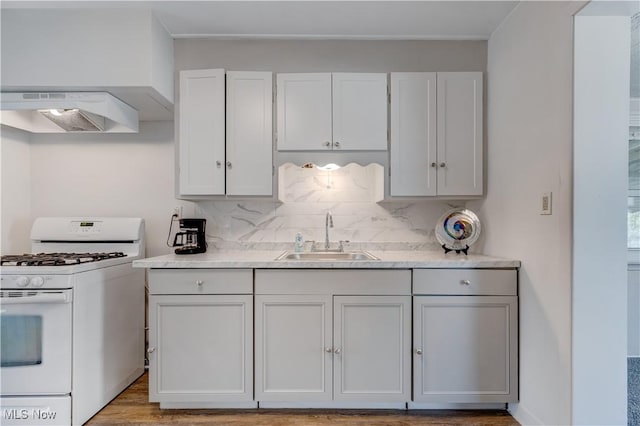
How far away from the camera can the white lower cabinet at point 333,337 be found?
A: 1972 mm

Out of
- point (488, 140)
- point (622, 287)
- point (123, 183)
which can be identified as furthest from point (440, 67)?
point (123, 183)

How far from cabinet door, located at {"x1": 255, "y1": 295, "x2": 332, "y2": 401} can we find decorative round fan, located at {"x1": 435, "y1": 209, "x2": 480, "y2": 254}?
100 cm

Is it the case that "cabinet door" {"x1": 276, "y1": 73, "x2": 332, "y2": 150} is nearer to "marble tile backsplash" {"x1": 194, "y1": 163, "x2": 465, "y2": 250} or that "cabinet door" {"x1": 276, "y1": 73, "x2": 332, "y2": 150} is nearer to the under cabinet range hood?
"marble tile backsplash" {"x1": 194, "y1": 163, "x2": 465, "y2": 250}

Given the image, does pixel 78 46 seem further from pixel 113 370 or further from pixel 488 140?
pixel 488 140

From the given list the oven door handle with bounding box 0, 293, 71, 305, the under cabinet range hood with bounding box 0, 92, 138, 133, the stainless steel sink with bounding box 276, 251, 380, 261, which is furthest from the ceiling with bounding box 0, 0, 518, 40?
the oven door handle with bounding box 0, 293, 71, 305

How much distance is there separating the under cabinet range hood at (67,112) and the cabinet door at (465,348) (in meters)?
2.22

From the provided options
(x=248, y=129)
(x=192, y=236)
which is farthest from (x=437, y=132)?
(x=192, y=236)

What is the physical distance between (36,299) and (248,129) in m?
1.51

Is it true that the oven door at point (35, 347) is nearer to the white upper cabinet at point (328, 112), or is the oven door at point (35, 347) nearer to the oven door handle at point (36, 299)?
the oven door handle at point (36, 299)

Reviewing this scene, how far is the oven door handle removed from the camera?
179 centimetres

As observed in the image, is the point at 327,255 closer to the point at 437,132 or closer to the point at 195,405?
the point at 437,132

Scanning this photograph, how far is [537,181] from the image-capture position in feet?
5.87

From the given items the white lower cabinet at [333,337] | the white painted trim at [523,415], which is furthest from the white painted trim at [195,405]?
the white painted trim at [523,415]

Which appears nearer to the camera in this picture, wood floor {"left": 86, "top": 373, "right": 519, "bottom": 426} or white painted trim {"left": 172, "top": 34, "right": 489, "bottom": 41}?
wood floor {"left": 86, "top": 373, "right": 519, "bottom": 426}
